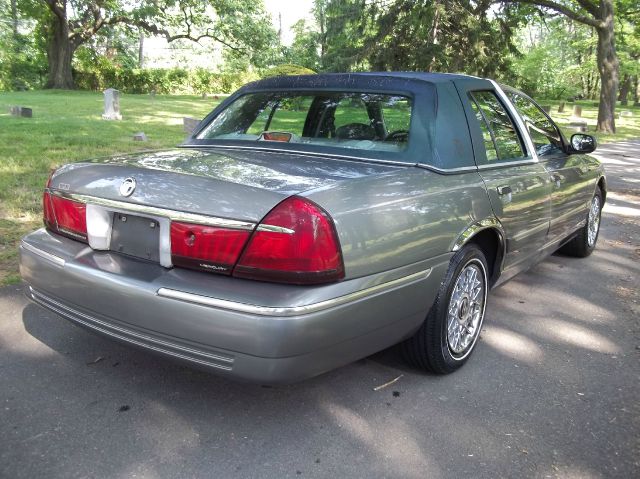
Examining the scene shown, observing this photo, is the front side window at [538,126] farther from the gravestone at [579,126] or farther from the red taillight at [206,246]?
the gravestone at [579,126]

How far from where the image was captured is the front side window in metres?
4.15

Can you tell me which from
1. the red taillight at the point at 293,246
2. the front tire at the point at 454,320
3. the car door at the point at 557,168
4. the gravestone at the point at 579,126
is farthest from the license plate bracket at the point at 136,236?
the gravestone at the point at 579,126

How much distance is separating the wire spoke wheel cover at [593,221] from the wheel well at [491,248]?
2.37 metres

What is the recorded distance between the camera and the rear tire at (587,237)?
548cm

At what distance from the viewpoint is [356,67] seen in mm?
24359

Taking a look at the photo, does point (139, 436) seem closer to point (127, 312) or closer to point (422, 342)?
point (127, 312)

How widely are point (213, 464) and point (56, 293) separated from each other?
3.70 feet

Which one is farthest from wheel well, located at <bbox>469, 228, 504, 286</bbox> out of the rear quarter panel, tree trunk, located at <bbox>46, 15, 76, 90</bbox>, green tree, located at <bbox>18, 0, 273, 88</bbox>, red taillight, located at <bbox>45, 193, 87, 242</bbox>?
tree trunk, located at <bbox>46, 15, 76, 90</bbox>

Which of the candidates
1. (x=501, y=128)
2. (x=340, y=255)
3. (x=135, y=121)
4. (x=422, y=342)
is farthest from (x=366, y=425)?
(x=135, y=121)

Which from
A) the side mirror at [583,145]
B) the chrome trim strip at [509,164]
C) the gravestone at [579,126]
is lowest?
the chrome trim strip at [509,164]

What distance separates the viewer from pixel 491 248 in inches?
138

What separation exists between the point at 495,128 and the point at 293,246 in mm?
2008

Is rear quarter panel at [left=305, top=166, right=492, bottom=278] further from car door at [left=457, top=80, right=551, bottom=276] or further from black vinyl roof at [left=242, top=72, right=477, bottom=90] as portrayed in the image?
black vinyl roof at [left=242, top=72, right=477, bottom=90]

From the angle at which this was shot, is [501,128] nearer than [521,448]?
No
